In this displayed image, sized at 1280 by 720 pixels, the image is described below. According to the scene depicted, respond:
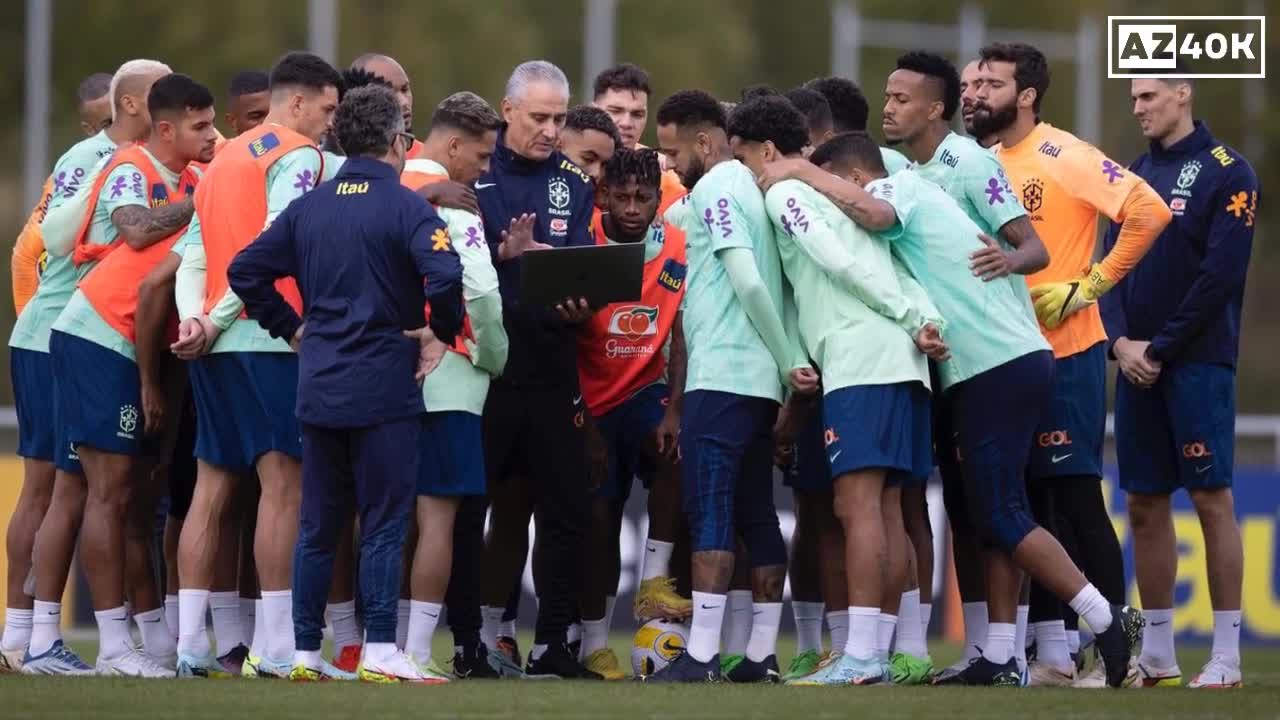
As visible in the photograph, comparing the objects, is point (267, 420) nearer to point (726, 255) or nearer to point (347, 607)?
point (347, 607)

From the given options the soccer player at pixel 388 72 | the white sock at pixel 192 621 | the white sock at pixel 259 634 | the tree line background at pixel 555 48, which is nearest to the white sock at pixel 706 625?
the white sock at pixel 259 634

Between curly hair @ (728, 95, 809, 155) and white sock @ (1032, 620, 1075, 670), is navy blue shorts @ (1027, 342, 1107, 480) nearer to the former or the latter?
white sock @ (1032, 620, 1075, 670)

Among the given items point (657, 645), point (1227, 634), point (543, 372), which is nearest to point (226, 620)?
point (543, 372)

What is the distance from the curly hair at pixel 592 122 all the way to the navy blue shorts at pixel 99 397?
7.83ft

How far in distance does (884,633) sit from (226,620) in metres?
3.05

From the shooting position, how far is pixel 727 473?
9305 mm

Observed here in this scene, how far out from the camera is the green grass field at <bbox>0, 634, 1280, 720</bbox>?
7.85 metres

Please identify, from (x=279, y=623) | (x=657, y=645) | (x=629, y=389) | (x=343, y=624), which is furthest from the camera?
(x=629, y=389)

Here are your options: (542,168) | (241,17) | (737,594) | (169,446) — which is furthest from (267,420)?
(241,17)

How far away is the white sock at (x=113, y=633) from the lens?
9633mm

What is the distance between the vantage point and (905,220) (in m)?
9.38

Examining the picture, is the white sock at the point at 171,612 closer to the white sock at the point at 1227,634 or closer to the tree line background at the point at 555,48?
the white sock at the point at 1227,634

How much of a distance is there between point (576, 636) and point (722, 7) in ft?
91.3

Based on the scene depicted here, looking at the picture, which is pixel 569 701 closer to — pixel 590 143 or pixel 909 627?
pixel 909 627
